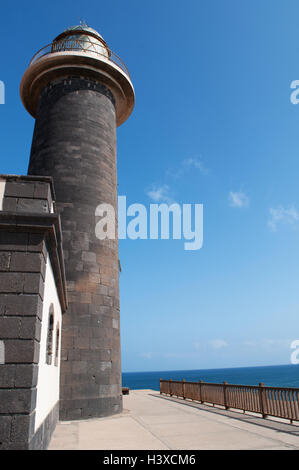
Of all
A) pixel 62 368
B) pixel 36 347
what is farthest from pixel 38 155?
pixel 36 347

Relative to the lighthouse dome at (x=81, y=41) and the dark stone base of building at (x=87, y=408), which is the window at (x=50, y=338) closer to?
the dark stone base of building at (x=87, y=408)

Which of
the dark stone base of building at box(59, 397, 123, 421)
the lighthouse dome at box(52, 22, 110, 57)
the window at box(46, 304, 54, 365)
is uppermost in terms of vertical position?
the lighthouse dome at box(52, 22, 110, 57)

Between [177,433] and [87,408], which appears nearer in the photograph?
[177,433]

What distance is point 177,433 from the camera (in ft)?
25.5

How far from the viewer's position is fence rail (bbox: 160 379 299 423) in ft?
28.9

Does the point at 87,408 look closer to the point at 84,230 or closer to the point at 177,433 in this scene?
the point at 177,433

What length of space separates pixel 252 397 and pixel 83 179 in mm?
9288

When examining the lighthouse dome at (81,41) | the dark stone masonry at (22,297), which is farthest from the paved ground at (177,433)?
the lighthouse dome at (81,41)

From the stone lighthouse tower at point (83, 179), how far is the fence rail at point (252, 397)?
12.3 ft

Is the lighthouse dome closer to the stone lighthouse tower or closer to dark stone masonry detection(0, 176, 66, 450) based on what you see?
the stone lighthouse tower

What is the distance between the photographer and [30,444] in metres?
4.42

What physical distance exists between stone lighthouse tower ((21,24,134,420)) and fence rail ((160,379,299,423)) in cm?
376

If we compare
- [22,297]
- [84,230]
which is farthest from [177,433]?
[84,230]

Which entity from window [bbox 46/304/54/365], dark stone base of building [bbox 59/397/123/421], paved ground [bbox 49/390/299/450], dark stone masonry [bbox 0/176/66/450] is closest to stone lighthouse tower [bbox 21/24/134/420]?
dark stone base of building [bbox 59/397/123/421]
